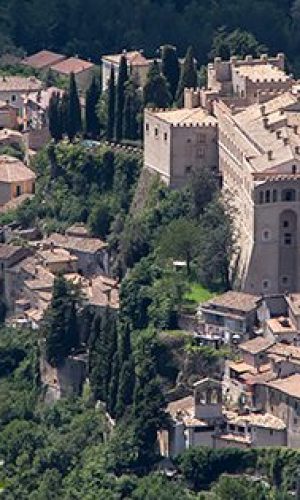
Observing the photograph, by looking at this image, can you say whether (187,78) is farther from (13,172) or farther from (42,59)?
(42,59)

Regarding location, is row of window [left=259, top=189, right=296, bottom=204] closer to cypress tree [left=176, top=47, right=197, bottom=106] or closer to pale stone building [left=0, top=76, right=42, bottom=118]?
cypress tree [left=176, top=47, right=197, bottom=106]

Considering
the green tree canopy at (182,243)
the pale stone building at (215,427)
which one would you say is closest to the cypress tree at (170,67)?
the green tree canopy at (182,243)

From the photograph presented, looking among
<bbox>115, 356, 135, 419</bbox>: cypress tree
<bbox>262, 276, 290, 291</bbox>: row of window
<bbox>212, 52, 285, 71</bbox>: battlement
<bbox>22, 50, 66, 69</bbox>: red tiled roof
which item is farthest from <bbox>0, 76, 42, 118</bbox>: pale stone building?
<bbox>115, 356, 135, 419</bbox>: cypress tree

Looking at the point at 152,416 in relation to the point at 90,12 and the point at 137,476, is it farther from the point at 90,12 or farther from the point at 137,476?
the point at 90,12

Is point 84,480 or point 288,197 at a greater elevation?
point 288,197

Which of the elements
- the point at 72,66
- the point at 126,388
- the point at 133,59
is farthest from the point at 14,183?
the point at 126,388

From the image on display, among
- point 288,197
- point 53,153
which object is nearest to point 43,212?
point 53,153

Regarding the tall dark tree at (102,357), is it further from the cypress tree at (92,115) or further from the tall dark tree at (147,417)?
the cypress tree at (92,115)
